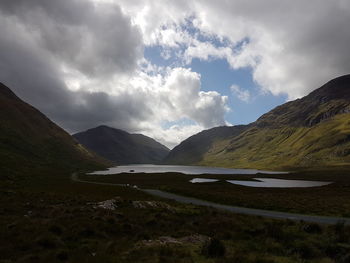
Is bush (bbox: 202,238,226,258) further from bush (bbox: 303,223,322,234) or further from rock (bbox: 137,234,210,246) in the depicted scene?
bush (bbox: 303,223,322,234)

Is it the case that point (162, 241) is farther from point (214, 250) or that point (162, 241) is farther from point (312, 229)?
point (312, 229)

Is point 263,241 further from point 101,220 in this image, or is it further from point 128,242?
point 101,220

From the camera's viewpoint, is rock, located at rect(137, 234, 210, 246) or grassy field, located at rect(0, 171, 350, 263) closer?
grassy field, located at rect(0, 171, 350, 263)

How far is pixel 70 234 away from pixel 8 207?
16.1m

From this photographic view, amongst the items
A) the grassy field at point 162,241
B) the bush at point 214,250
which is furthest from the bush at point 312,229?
the bush at point 214,250

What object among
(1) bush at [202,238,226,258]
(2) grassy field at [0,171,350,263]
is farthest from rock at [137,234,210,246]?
(1) bush at [202,238,226,258]

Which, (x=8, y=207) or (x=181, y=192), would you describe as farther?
(x=181, y=192)

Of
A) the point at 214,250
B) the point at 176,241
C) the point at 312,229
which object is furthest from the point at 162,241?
the point at 312,229

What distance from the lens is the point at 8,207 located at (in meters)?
29.0

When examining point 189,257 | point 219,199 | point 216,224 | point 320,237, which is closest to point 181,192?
point 219,199

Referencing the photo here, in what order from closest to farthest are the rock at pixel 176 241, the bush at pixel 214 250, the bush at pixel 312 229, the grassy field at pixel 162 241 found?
the grassy field at pixel 162 241, the bush at pixel 214 250, the rock at pixel 176 241, the bush at pixel 312 229

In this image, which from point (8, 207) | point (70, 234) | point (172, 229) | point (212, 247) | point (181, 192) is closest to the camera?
point (212, 247)

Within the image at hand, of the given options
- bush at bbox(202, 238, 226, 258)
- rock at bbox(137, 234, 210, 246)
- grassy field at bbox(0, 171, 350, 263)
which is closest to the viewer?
grassy field at bbox(0, 171, 350, 263)

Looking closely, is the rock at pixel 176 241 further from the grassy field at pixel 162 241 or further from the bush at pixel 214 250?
the bush at pixel 214 250
